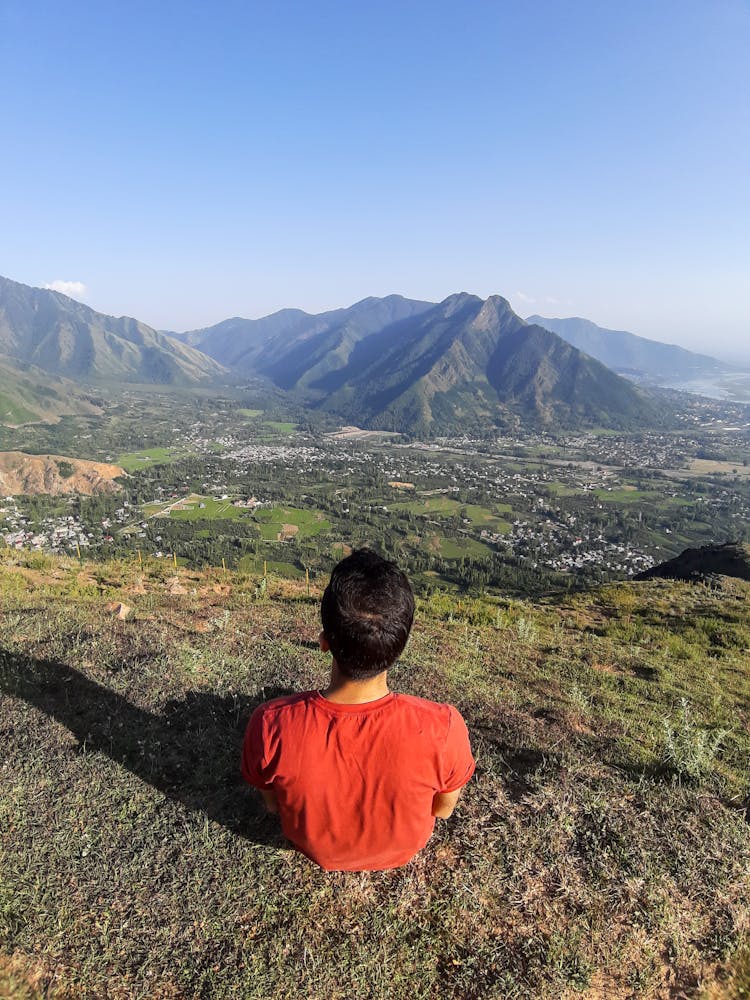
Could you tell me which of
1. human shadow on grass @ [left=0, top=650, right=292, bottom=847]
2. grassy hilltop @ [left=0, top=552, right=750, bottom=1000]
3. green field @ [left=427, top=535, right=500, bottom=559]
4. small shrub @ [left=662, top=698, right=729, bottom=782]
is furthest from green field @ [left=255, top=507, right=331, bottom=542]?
small shrub @ [left=662, top=698, right=729, bottom=782]

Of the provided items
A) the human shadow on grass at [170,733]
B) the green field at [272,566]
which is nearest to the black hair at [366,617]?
the human shadow on grass at [170,733]

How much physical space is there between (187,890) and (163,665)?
12.5 ft

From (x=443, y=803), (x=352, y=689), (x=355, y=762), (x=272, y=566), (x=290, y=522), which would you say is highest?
(x=352, y=689)

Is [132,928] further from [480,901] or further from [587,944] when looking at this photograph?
[587,944]

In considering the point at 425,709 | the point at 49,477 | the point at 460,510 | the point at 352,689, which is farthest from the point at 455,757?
the point at 49,477

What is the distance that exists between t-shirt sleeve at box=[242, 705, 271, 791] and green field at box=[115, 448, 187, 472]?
134 metres

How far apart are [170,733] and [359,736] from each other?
12.8 feet

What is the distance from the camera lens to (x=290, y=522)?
90750 millimetres

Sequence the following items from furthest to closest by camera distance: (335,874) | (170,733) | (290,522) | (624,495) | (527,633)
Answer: (624,495), (290,522), (527,633), (170,733), (335,874)

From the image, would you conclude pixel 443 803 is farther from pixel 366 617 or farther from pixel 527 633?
pixel 527 633

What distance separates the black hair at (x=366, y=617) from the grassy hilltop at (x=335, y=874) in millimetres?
2385

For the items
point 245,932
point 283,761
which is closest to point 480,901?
point 245,932

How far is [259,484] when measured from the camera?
118125mm

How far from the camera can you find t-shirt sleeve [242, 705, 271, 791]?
9.64 feet
